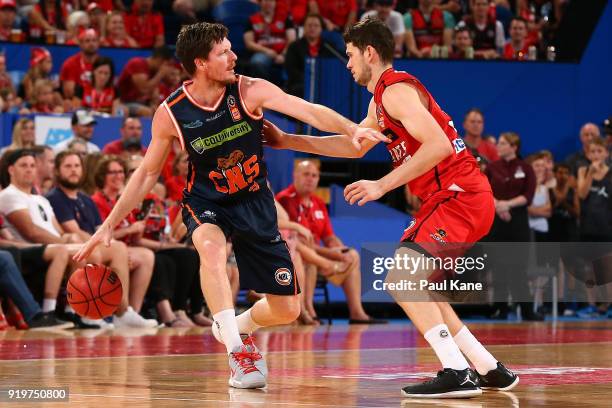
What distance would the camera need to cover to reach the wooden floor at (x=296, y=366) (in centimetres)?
534

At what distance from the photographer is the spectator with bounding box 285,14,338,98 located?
15851 millimetres

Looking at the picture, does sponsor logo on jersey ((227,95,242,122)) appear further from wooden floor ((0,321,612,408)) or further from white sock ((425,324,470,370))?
white sock ((425,324,470,370))

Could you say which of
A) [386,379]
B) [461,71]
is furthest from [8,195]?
[461,71]

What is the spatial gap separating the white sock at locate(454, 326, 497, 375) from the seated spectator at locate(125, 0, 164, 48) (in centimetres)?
1112

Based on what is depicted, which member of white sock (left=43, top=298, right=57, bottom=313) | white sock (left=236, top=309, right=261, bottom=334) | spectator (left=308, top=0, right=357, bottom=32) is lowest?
white sock (left=43, top=298, right=57, bottom=313)

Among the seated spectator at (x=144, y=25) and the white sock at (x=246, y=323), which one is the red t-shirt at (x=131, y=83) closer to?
the seated spectator at (x=144, y=25)

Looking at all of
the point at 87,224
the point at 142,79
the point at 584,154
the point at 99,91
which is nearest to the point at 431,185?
the point at 87,224

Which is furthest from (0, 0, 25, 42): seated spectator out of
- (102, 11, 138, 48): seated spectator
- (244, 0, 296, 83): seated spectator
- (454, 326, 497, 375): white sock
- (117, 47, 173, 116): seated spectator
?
(454, 326, 497, 375): white sock

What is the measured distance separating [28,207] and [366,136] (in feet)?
20.5

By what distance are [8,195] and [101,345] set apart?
280 cm

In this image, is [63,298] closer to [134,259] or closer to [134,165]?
[134,259]

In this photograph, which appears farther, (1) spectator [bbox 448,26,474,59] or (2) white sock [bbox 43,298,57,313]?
(1) spectator [bbox 448,26,474,59]

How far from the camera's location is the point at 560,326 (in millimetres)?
12398

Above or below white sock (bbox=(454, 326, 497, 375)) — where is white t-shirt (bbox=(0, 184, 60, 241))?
above
